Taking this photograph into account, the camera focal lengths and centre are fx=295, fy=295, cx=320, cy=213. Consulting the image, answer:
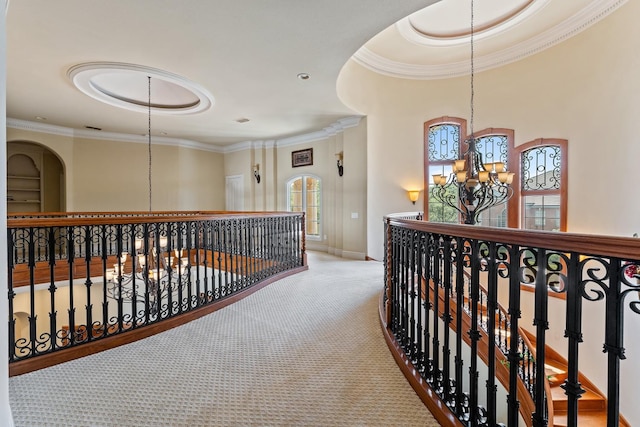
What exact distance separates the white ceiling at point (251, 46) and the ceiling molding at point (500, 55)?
2cm

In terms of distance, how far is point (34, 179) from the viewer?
741 centimetres

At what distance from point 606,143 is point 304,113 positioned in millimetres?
4960

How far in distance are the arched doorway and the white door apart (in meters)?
4.03

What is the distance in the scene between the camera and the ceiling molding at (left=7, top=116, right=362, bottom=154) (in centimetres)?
636

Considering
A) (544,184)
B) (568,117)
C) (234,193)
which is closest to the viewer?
(568,117)

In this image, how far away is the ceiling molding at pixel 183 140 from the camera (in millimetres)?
6358

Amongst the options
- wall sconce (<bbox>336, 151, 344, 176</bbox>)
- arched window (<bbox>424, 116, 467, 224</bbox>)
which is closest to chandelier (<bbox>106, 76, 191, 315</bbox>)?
wall sconce (<bbox>336, 151, 344, 176</bbox>)

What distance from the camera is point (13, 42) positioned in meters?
3.15

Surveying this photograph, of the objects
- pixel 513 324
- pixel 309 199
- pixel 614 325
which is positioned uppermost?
A: pixel 309 199

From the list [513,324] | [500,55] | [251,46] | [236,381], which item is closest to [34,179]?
[251,46]

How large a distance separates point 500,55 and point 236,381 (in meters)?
7.00

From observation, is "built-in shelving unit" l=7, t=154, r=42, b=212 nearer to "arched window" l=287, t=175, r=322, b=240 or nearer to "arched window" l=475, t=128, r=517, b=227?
"arched window" l=287, t=175, r=322, b=240

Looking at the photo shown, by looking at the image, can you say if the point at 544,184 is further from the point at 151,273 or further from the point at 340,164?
the point at 151,273

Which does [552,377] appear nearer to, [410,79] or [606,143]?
[606,143]
